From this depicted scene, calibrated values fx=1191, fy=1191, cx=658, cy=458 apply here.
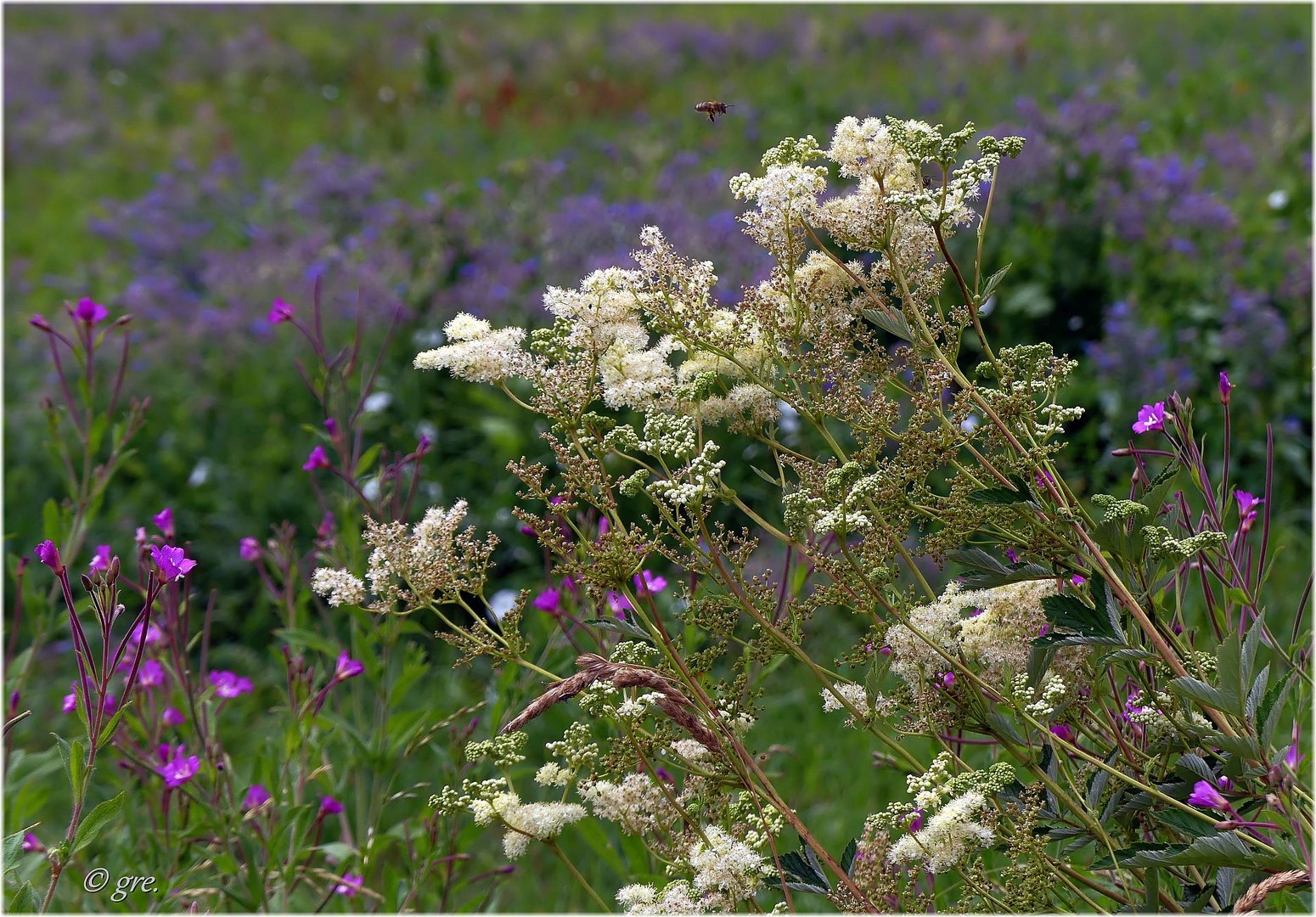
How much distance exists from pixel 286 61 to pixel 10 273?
439 centimetres

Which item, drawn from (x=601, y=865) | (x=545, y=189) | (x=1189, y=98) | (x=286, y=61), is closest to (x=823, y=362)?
(x=601, y=865)

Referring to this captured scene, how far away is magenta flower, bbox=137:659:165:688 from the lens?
78.5 inches

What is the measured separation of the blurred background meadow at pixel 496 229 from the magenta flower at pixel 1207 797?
890 mm

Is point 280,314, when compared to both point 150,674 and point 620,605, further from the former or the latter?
point 620,605

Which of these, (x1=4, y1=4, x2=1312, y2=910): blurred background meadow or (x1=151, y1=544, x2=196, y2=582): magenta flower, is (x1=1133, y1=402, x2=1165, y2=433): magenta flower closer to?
(x1=4, y1=4, x2=1312, y2=910): blurred background meadow

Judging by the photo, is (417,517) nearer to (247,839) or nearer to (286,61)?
(247,839)

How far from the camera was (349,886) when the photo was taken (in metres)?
1.78

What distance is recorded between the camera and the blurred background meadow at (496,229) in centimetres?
364

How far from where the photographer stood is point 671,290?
1286mm

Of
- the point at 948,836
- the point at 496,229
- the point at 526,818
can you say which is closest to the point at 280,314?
the point at 526,818

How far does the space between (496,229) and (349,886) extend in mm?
3726

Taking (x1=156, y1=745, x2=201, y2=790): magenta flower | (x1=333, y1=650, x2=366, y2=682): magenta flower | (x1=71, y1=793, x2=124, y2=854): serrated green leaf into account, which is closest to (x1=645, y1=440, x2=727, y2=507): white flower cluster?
(x1=71, y1=793, x2=124, y2=854): serrated green leaf

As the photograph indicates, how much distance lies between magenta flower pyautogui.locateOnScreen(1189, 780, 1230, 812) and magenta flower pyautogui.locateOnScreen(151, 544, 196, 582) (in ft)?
3.24

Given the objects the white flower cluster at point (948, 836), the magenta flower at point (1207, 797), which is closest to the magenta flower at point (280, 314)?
the white flower cluster at point (948, 836)
